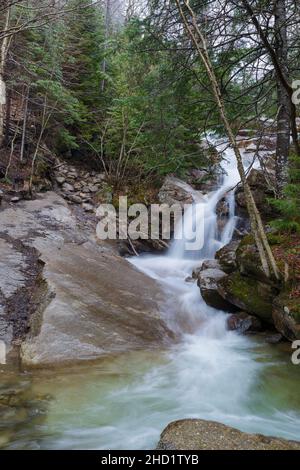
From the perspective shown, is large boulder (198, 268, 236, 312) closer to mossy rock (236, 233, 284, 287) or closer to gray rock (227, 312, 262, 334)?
gray rock (227, 312, 262, 334)

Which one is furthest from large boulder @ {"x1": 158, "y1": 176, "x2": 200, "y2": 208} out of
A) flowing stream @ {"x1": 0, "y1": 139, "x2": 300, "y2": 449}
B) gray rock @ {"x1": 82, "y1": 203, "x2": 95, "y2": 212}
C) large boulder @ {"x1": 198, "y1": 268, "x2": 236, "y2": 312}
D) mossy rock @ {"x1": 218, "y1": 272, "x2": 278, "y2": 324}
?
flowing stream @ {"x1": 0, "y1": 139, "x2": 300, "y2": 449}

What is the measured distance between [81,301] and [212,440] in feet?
11.2

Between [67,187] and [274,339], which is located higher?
[67,187]

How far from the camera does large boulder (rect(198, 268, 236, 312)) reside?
6.74 m

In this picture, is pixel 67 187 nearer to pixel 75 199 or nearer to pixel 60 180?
pixel 60 180

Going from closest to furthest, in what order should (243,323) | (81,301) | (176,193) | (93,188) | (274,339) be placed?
(274,339) → (81,301) → (243,323) → (176,193) → (93,188)

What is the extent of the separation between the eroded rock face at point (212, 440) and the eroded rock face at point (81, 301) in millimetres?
2106

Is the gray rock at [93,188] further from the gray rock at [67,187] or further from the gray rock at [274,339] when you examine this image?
the gray rock at [274,339]

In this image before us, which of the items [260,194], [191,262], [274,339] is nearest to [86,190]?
[191,262]

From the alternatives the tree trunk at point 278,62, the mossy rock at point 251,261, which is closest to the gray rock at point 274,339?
the mossy rock at point 251,261

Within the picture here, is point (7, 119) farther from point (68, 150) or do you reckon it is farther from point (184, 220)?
point (184, 220)

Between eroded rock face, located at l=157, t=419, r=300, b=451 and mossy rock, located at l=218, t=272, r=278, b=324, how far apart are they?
316 cm

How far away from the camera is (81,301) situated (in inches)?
226
